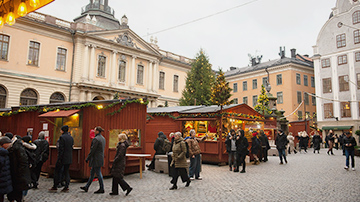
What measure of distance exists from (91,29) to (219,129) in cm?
2202

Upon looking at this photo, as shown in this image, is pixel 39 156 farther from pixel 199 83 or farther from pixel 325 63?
pixel 325 63

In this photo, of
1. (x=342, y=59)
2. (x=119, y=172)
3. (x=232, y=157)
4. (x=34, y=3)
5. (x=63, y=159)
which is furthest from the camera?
(x=342, y=59)

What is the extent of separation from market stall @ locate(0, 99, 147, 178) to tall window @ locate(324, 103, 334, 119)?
31.1 metres

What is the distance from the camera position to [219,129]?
13633mm

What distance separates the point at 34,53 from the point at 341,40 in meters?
35.7

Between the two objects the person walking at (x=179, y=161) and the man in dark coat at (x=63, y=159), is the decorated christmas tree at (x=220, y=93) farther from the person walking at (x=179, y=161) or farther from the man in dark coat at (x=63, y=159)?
the man in dark coat at (x=63, y=159)

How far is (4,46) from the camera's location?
2386 cm

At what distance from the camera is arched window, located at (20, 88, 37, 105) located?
978 inches

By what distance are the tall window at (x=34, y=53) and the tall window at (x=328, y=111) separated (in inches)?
1361

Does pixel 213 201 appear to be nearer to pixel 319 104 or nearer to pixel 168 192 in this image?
pixel 168 192

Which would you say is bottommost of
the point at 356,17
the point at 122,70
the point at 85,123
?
the point at 85,123

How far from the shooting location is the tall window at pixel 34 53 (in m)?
25.5

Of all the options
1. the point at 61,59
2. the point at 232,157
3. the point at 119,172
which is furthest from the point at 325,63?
the point at 119,172

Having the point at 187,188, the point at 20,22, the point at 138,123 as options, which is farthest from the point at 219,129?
the point at 20,22
